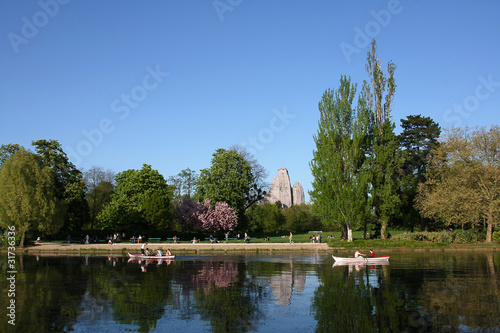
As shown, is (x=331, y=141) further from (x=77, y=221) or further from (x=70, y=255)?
(x=77, y=221)

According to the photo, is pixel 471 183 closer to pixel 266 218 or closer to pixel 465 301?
pixel 465 301

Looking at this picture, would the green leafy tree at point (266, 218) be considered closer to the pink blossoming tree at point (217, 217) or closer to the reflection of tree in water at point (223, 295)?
the pink blossoming tree at point (217, 217)

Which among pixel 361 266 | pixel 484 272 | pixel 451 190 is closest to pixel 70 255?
pixel 361 266

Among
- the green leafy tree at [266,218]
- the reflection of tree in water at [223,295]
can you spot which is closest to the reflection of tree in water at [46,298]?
the reflection of tree in water at [223,295]

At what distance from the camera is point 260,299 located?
1916 centimetres

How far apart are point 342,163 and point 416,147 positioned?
18.2m

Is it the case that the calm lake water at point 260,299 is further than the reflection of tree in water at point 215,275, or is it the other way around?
the reflection of tree in water at point 215,275

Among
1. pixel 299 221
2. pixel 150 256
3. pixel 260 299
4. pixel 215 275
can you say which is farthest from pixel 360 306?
pixel 299 221

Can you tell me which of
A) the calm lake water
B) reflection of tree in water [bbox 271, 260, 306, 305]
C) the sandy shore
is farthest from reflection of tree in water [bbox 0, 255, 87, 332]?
the sandy shore

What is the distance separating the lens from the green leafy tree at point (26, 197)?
4725cm

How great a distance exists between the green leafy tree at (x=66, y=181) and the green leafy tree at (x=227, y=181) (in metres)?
18.6

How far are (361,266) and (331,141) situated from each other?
68.6ft

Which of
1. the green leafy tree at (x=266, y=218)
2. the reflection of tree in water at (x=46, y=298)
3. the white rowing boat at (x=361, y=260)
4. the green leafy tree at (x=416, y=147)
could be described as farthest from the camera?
→ the green leafy tree at (x=266, y=218)

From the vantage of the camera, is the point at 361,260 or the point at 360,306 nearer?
the point at 360,306
